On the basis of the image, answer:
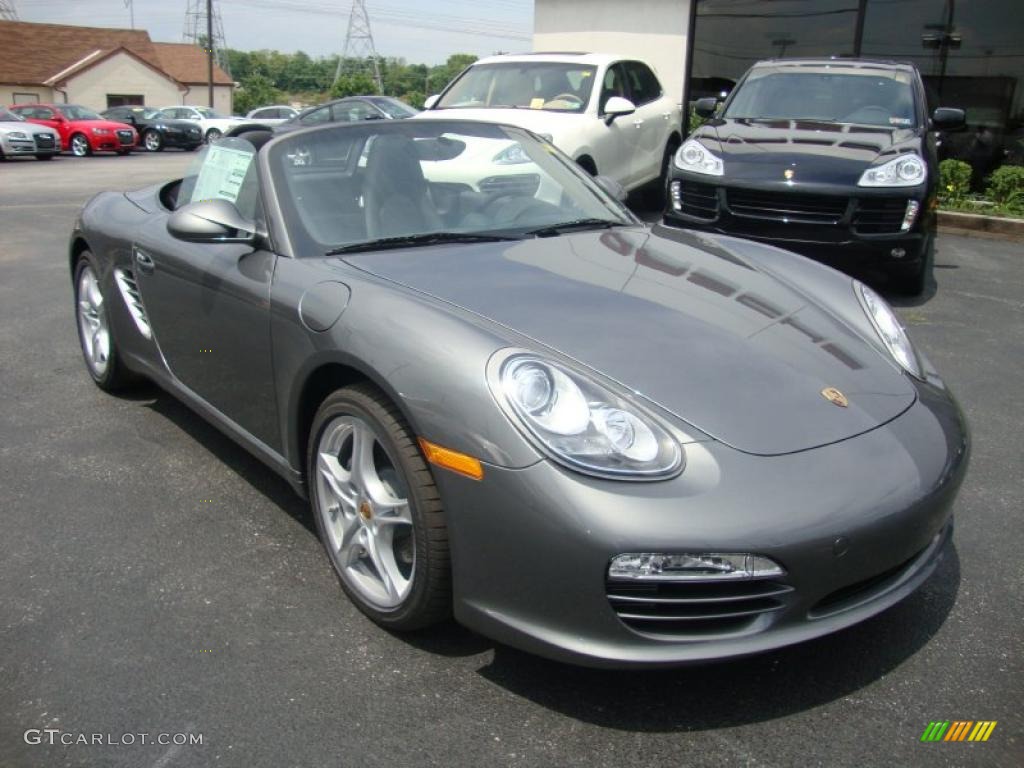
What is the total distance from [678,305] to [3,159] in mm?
24464

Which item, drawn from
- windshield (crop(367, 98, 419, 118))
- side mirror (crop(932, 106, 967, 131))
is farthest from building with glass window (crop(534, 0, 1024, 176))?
side mirror (crop(932, 106, 967, 131))

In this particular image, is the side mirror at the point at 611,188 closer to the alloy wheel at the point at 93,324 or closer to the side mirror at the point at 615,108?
the alloy wheel at the point at 93,324

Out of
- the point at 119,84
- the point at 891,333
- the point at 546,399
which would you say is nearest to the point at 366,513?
the point at 546,399

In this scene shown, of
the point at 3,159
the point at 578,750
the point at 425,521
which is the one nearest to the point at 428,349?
the point at 425,521

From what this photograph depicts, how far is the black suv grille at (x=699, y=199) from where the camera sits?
6.40 meters

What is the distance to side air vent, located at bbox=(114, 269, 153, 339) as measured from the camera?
382 cm

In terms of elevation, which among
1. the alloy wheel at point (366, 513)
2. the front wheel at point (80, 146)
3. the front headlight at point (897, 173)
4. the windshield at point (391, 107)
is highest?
the windshield at point (391, 107)

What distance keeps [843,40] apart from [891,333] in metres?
11.9

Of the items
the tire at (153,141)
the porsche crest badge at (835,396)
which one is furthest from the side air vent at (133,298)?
the tire at (153,141)

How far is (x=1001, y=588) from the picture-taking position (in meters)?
2.77

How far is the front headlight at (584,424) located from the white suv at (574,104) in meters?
5.82

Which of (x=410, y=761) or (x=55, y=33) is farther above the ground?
(x=55, y=33)

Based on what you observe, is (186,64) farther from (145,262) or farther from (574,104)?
(145,262)

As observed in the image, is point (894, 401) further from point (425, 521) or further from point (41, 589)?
point (41, 589)
